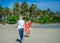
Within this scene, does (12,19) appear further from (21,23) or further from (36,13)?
(21,23)

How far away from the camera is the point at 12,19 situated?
57312 millimetres

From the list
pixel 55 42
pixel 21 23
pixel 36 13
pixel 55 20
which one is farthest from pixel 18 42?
pixel 36 13

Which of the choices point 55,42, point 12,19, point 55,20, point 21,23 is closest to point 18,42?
point 21,23

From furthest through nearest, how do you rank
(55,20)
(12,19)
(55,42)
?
(55,20)
(12,19)
(55,42)

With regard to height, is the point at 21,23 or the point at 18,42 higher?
the point at 21,23

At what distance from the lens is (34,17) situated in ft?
244

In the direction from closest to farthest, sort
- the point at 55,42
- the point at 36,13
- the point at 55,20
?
the point at 55,42, the point at 55,20, the point at 36,13

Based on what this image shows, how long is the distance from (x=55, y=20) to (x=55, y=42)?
59.0 m

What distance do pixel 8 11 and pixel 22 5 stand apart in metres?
6.31

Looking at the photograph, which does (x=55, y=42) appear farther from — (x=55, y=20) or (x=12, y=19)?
(x=55, y=20)

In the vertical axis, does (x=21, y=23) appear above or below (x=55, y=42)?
above

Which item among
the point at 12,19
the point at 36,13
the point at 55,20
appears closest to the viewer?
the point at 12,19

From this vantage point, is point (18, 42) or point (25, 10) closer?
point (18, 42)

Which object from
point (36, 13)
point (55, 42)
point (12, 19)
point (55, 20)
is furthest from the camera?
point (36, 13)
